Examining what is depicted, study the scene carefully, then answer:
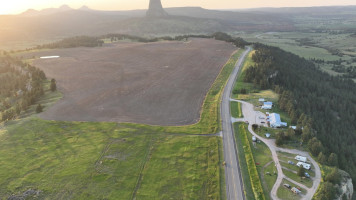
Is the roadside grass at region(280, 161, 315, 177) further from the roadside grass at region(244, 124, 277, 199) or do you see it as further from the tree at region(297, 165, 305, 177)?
the roadside grass at region(244, 124, 277, 199)

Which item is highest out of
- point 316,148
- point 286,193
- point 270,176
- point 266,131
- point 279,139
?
point 279,139

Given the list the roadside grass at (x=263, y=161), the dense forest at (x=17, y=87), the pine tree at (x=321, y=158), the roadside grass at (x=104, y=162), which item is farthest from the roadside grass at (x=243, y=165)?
the dense forest at (x=17, y=87)

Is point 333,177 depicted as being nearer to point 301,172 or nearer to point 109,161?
point 301,172

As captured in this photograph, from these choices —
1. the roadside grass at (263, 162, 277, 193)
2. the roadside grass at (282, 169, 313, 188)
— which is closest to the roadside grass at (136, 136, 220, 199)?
the roadside grass at (263, 162, 277, 193)

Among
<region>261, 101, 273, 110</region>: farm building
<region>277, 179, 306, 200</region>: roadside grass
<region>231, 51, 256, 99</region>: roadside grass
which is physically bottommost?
<region>277, 179, 306, 200</region>: roadside grass

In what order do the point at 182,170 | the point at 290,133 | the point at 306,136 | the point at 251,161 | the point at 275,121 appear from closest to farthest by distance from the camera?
the point at 182,170, the point at 251,161, the point at 306,136, the point at 290,133, the point at 275,121

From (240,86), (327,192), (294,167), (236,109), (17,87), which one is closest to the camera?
(327,192)

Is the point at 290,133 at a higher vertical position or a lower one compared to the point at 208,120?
lower

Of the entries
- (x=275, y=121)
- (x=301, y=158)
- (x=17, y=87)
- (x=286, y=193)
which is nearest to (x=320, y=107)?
(x=275, y=121)
